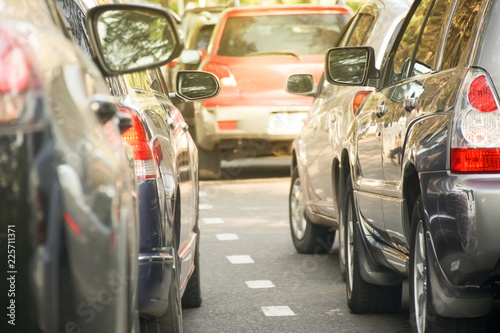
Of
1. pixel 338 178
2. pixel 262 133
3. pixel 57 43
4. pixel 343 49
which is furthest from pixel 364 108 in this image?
pixel 262 133

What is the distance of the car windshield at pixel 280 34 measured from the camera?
49.5 feet

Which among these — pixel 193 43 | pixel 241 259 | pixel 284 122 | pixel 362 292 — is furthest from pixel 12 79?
pixel 193 43

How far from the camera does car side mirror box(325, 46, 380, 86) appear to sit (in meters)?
6.39

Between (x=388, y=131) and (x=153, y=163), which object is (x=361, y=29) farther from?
(x=153, y=163)

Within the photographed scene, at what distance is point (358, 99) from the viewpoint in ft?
24.3

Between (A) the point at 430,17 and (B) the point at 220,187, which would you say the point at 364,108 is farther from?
(B) the point at 220,187

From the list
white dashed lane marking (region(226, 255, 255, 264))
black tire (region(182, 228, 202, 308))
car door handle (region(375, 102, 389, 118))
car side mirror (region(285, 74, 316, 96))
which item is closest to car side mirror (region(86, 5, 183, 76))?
car door handle (region(375, 102, 389, 118))

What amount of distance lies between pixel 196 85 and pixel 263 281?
1652 millimetres

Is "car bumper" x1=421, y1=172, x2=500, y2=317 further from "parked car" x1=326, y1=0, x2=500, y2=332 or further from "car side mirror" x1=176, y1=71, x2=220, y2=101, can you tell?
"car side mirror" x1=176, y1=71, x2=220, y2=101

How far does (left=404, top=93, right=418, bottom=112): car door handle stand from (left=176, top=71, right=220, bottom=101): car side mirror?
6.35 feet

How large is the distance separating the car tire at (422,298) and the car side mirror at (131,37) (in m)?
1.58

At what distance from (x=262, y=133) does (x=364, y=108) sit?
811 centimetres

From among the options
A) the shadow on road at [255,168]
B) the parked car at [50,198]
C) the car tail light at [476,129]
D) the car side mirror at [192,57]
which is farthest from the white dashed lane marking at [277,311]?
the car side mirror at [192,57]

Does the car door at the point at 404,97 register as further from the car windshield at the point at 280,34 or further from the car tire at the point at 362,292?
the car windshield at the point at 280,34
